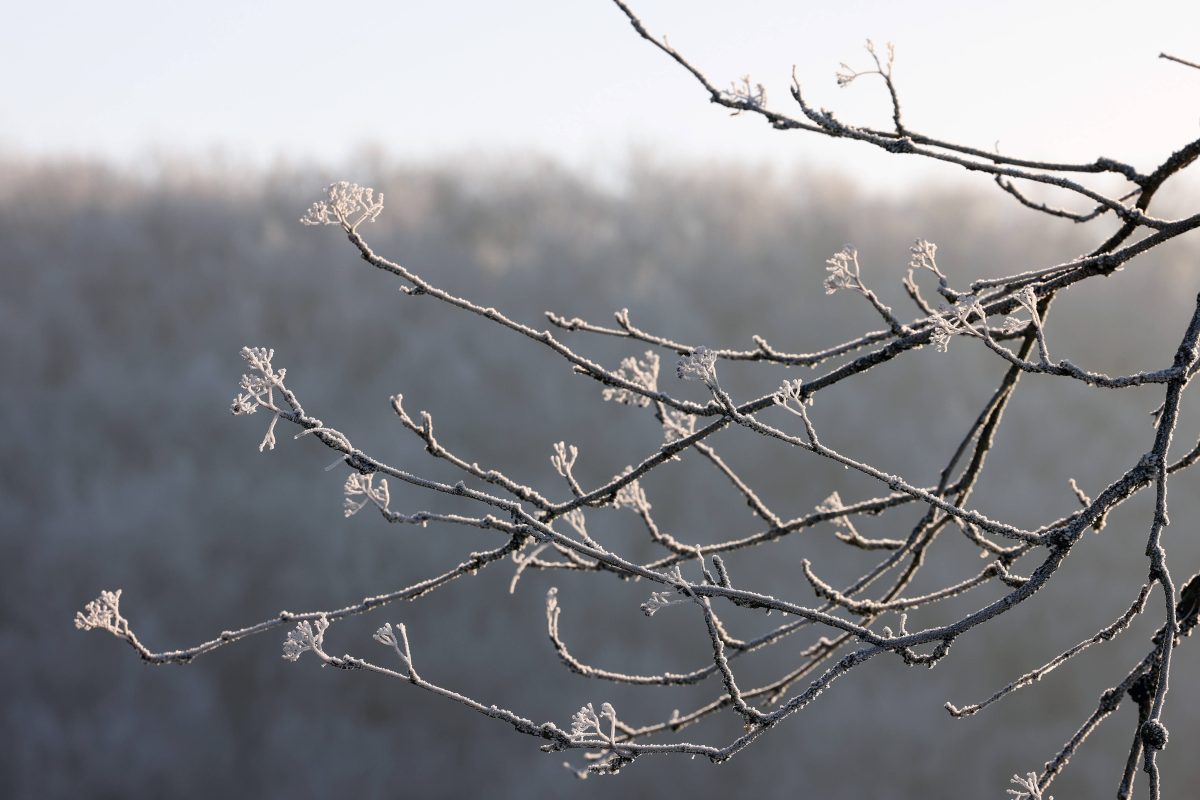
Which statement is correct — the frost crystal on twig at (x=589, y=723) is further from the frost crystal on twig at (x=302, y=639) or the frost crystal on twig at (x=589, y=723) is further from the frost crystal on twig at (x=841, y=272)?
the frost crystal on twig at (x=841, y=272)

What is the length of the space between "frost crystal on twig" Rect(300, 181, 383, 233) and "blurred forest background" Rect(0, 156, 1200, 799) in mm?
4514

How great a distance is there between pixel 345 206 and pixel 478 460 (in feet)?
17.7

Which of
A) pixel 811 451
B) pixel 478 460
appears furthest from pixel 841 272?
pixel 478 460

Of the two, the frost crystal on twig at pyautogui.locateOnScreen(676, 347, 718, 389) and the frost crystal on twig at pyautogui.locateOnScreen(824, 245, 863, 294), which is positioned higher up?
the frost crystal on twig at pyautogui.locateOnScreen(824, 245, 863, 294)

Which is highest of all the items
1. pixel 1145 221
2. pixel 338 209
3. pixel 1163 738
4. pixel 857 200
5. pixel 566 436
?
pixel 857 200

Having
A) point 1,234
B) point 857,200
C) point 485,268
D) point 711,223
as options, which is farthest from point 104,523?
point 857,200

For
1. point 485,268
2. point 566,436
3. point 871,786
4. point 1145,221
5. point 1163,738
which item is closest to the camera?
point 1163,738

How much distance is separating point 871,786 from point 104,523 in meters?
3.76

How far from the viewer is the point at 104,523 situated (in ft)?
18.3

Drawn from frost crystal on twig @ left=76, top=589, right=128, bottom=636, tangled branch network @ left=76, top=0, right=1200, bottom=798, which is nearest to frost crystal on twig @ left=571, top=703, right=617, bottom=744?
tangled branch network @ left=76, top=0, right=1200, bottom=798

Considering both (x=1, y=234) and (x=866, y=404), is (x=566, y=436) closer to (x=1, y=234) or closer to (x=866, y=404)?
(x=866, y=404)

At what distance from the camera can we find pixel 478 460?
614cm

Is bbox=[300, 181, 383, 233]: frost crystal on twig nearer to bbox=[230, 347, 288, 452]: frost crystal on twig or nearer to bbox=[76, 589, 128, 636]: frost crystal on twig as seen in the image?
bbox=[230, 347, 288, 452]: frost crystal on twig

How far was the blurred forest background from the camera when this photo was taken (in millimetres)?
5305
